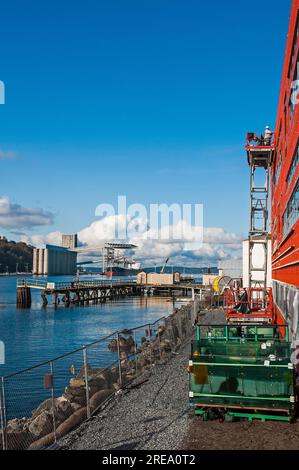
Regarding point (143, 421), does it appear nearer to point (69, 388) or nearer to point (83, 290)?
point (69, 388)

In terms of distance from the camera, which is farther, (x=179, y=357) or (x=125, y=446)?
(x=179, y=357)

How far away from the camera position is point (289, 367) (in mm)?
9852

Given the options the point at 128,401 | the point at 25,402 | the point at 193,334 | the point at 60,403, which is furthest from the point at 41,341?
the point at 128,401

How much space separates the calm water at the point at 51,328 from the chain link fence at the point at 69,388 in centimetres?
391

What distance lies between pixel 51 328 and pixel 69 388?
3072 cm

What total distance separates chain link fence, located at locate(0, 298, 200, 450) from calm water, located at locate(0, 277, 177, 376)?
154 inches

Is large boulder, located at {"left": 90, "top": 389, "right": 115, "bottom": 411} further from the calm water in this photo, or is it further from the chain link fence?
the calm water

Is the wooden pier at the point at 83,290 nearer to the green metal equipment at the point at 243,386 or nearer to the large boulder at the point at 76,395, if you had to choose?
the large boulder at the point at 76,395

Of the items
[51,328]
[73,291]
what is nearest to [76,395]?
[51,328]

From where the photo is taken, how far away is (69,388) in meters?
16.8

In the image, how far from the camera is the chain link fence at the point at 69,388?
1152 centimetres

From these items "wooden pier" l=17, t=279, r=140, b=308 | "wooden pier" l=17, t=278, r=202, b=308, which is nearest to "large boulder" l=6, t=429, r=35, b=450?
"wooden pier" l=17, t=278, r=202, b=308

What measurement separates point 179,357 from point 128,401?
21.4 feet
